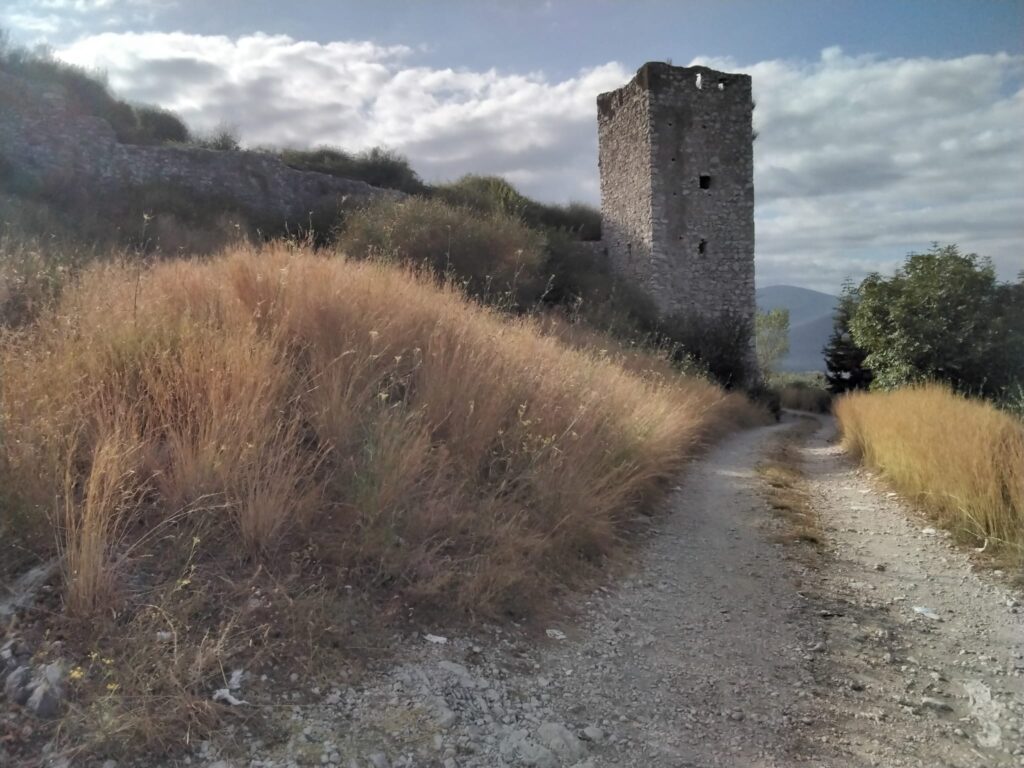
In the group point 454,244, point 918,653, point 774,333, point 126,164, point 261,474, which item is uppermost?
point 126,164

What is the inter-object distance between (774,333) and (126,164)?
39.1m

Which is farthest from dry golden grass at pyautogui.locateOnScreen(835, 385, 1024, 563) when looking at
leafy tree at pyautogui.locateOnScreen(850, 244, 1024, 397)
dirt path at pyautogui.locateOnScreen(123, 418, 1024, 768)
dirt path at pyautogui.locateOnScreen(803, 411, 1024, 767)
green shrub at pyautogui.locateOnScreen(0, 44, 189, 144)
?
green shrub at pyautogui.locateOnScreen(0, 44, 189, 144)

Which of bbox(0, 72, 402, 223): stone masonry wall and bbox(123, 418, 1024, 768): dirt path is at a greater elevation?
bbox(0, 72, 402, 223): stone masonry wall

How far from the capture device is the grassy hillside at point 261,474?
243 centimetres

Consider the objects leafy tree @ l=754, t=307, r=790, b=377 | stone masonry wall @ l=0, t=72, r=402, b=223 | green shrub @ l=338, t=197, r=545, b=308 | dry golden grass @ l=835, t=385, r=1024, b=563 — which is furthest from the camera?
leafy tree @ l=754, t=307, r=790, b=377

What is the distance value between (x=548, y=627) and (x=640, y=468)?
2738mm

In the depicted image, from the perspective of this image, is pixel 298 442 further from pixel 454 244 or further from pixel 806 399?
pixel 806 399

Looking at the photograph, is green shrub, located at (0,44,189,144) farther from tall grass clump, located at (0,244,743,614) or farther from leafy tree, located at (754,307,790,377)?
leafy tree, located at (754,307,790,377)

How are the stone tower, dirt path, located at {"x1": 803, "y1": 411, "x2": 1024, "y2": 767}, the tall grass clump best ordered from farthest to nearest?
1. the stone tower
2. the tall grass clump
3. dirt path, located at {"x1": 803, "y1": 411, "x2": 1024, "y2": 767}

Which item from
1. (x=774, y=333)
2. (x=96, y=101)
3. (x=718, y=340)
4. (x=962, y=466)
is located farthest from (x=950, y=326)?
(x=774, y=333)

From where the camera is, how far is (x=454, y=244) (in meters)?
13.9

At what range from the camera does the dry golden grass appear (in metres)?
4.80

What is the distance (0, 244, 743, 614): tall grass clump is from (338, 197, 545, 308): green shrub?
7436 mm

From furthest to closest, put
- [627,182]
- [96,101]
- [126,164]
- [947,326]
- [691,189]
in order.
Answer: [627,182] < [691,189] < [96,101] < [126,164] < [947,326]
